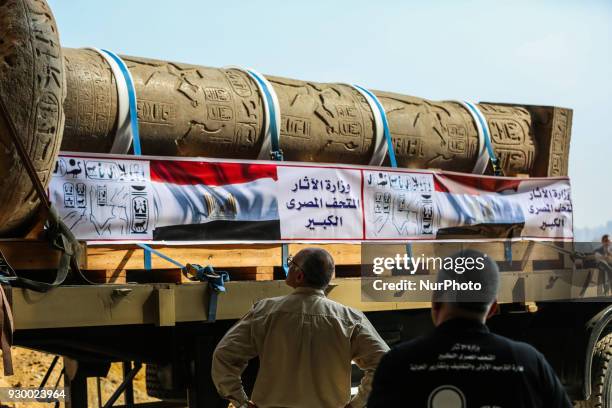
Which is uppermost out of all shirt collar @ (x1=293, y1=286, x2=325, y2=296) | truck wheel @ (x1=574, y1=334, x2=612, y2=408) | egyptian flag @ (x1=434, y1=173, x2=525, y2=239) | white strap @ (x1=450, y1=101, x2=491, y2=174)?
white strap @ (x1=450, y1=101, x2=491, y2=174)

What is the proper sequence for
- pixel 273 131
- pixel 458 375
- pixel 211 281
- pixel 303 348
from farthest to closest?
pixel 273 131, pixel 211 281, pixel 303 348, pixel 458 375

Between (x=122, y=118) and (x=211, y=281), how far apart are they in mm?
1162

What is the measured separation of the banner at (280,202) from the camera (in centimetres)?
660

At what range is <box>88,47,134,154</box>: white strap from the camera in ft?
22.5

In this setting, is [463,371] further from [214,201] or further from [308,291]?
[214,201]

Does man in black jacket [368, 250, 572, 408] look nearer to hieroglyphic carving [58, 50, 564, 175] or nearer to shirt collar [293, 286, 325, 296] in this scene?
shirt collar [293, 286, 325, 296]

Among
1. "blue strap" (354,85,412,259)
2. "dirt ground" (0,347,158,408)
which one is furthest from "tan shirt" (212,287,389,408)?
"dirt ground" (0,347,158,408)

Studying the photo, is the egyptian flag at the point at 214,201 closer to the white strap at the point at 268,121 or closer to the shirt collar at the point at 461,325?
the white strap at the point at 268,121

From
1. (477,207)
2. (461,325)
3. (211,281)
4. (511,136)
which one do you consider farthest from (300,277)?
(511,136)

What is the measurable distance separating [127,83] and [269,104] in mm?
1137

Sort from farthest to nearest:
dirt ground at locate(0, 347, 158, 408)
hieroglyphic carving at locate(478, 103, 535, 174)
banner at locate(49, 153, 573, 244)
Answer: dirt ground at locate(0, 347, 158, 408)
hieroglyphic carving at locate(478, 103, 535, 174)
banner at locate(49, 153, 573, 244)

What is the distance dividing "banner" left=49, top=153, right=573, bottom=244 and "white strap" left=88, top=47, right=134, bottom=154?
162 mm

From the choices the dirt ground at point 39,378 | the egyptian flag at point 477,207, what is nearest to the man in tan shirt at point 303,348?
the egyptian flag at point 477,207

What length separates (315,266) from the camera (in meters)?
5.09
